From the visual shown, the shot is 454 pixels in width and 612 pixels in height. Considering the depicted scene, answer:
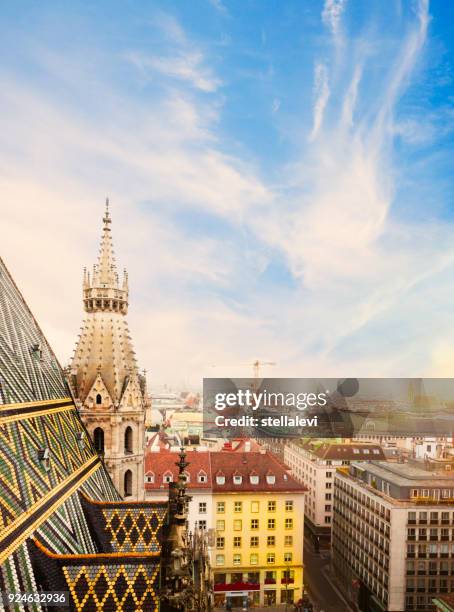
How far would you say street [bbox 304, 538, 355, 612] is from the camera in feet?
181

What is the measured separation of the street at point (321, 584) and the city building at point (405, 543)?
244 cm

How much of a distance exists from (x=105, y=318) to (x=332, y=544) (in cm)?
5258

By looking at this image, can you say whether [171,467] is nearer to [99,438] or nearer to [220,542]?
[220,542]

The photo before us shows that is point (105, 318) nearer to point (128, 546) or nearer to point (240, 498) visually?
point (128, 546)

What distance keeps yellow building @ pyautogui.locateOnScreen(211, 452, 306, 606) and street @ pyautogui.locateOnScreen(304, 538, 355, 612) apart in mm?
2648

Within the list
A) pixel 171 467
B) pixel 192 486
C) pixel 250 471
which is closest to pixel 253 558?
pixel 250 471

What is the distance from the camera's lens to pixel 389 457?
74.7 m

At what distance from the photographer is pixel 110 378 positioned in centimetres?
3262

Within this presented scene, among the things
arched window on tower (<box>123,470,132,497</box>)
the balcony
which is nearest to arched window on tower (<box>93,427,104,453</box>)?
arched window on tower (<box>123,470,132,497</box>)

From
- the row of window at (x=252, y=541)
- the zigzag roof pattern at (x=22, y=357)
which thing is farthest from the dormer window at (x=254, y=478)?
the zigzag roof pattern at (x=22, y=357)

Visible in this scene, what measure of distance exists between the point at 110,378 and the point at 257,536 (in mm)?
35728

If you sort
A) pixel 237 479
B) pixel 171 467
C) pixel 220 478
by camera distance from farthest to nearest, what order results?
pixel 171 467 < pixel 237 479 < pixel 220 478

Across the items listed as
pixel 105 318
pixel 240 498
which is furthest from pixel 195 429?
pixel 105 318

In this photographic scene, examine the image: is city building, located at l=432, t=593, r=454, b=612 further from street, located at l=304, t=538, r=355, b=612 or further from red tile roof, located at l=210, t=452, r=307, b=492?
red tile roof, located at l=210, t=452, r=307, b=492
